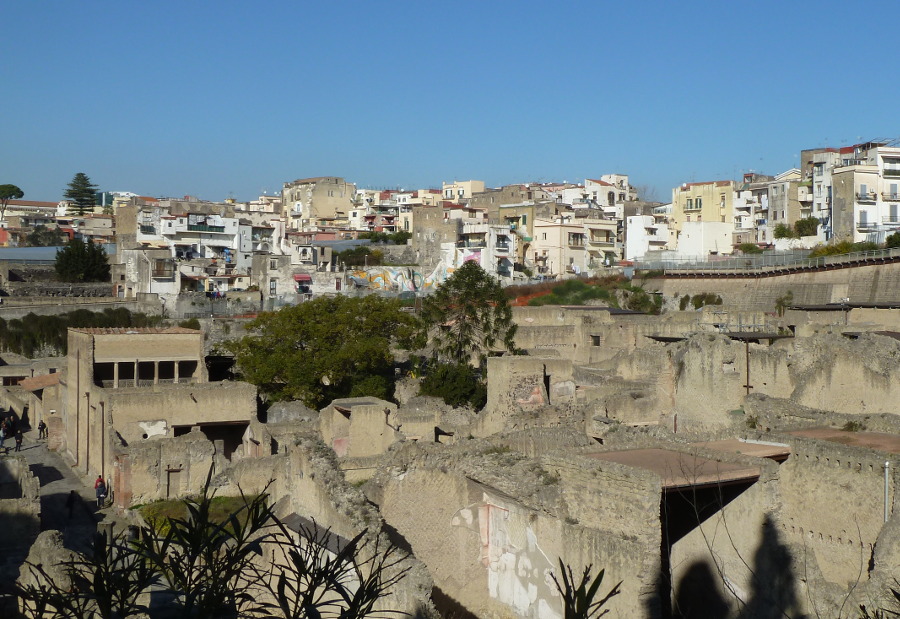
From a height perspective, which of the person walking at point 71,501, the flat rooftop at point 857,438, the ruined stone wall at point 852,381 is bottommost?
the person walking at point 71,501

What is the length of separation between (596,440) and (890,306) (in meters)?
15.2

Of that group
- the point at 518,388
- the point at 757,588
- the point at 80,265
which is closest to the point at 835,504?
the point at 757,588

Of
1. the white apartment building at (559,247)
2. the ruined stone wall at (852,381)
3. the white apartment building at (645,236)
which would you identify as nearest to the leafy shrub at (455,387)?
the ruined stone wall at (852,381)

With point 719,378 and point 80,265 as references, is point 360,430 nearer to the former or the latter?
point 719,378

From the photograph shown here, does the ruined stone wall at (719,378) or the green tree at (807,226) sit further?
the green tree at (807,226)

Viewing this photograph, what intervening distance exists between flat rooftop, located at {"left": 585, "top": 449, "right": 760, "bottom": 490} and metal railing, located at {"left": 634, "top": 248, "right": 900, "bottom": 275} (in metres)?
27.1

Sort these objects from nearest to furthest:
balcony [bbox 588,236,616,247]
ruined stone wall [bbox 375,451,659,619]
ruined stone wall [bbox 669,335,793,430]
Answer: ruined stone wall [bbox 375,451,659,619]
ruined stone wall [bbox 669,335,793,430]
balcony [bbox 588,236,616,247]

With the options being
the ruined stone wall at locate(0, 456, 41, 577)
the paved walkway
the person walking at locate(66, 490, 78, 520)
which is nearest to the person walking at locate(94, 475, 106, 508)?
the paved walkway

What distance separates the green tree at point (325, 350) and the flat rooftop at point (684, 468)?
53.4 ft

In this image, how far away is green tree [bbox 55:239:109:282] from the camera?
182ft

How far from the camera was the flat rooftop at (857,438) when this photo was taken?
12219mm

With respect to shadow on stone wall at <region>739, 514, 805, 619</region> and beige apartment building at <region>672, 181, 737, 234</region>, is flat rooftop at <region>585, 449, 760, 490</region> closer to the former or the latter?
shadow on stone wall at <region>739, 514, 805, 619</region>

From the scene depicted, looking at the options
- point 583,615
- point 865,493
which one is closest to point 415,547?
point 865,493

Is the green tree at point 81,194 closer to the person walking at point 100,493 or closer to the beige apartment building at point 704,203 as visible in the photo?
the beige apartment building at point 704,203
